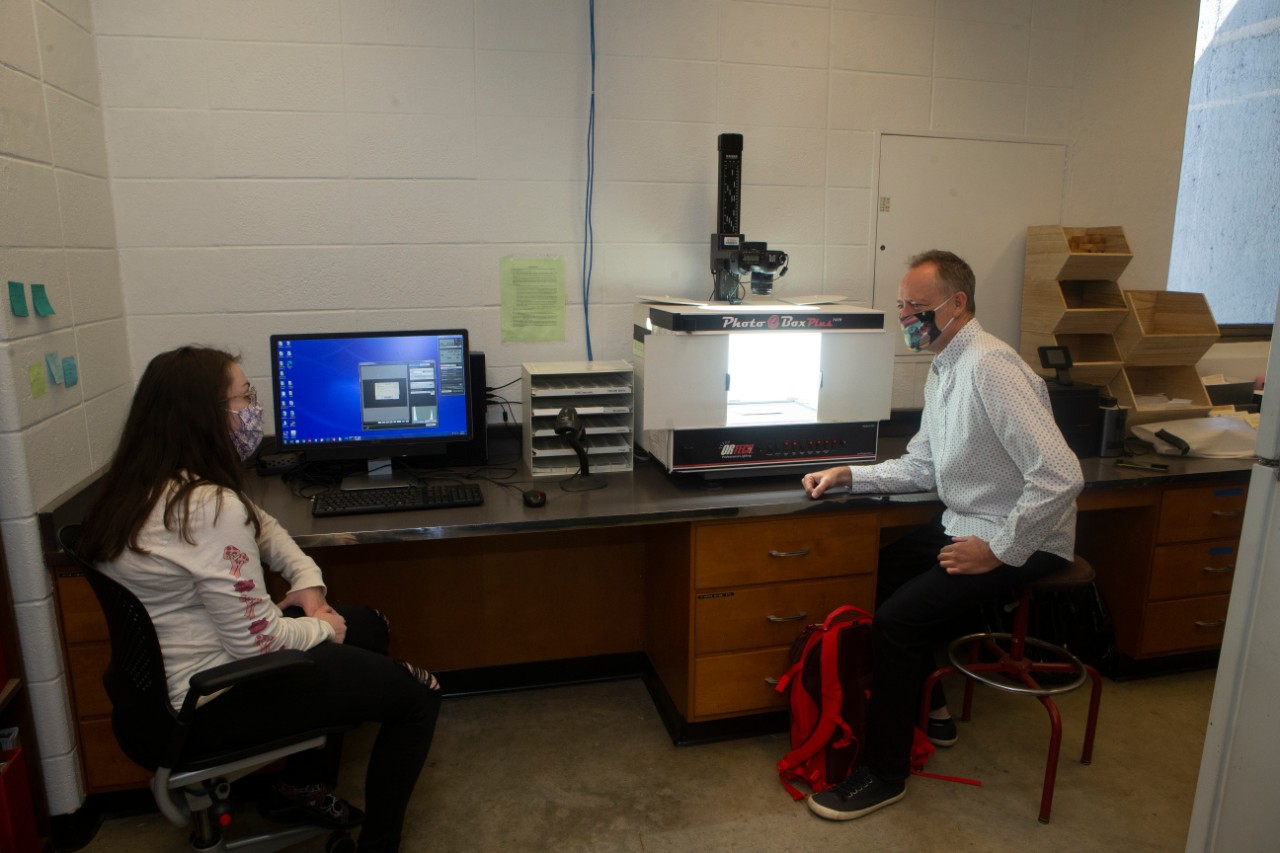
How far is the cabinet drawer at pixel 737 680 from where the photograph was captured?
7.57 feet

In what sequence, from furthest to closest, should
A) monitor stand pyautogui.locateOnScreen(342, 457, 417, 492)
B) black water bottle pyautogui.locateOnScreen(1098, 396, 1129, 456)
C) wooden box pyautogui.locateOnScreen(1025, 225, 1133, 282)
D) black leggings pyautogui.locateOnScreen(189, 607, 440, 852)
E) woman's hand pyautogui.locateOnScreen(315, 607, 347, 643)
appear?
wooden box pyautogui.locateOnScreen(1025, 225, 1133, 282) → black water bottle pyautogui.locateOnScreen(1098, 396, 1129, 456) → monitor stand pyautogui.locateOnScreen(342, 457, 417, 492) → woman's hand pyautogui.locateOnScreen(315, 607, 347, 643) → black leggings pyautogui.locateOnScreen(189, 607, 440, 852)

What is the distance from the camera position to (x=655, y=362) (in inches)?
87.8

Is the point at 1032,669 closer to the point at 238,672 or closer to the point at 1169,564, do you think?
the point at 1169,564

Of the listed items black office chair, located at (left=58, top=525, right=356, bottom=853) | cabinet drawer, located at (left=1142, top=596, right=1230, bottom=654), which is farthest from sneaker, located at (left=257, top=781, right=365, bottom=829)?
cabinet drawer, located at (left=1142, top=596, right=1230, bottom=654)

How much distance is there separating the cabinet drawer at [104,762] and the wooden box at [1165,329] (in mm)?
3209

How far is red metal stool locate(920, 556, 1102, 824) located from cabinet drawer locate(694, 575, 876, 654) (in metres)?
0.33

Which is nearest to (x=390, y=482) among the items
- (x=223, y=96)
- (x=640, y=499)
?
(x=640, y=499)

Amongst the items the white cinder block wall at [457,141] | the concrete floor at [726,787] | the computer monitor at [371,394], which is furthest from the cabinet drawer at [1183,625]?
the computer monitor at [371,394]

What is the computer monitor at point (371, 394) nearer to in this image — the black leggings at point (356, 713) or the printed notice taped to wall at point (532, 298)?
the printed notice taped to wall at point (532, 298)

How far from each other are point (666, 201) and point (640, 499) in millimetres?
1050

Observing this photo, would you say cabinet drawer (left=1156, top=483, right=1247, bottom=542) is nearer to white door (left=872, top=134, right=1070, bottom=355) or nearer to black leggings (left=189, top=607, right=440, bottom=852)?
white door (left=872, top=134, right=1070, bottom=355)

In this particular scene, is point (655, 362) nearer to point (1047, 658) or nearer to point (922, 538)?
point (922, 538)

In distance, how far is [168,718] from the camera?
60.9 inches

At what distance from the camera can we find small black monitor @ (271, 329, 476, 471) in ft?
7.45
